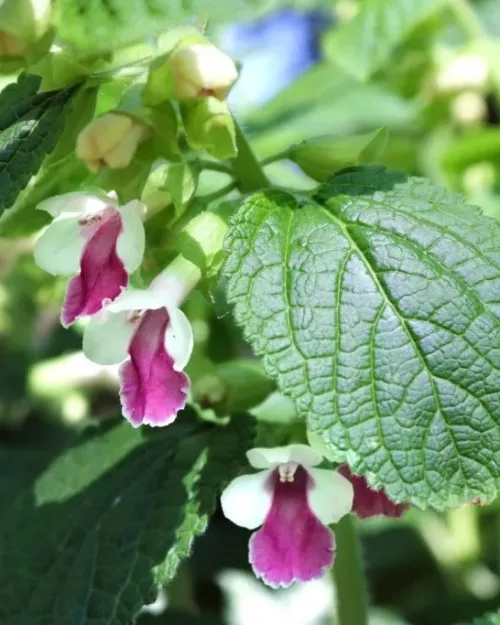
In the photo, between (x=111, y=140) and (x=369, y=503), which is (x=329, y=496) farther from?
(x=111, y=140)

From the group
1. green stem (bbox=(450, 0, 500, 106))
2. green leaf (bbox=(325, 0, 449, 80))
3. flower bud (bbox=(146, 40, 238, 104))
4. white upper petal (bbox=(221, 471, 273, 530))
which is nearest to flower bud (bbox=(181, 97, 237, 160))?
flower bud (bbox=(146, 40, 238, 104))

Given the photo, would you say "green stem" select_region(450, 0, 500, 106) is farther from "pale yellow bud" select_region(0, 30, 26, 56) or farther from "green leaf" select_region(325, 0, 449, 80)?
"pale yellow bud" select_region(0, 30, 26, 56)

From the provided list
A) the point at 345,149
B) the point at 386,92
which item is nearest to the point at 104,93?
the point at 345,149

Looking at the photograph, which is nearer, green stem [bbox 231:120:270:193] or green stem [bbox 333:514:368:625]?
green stem [bbox 231:120:270:193]


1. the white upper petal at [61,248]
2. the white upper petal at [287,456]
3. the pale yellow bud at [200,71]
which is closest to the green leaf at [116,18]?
the pale yellow bud at [200,71]

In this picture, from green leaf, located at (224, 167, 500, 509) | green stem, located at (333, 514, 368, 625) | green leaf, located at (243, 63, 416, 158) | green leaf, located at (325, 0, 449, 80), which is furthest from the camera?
green leaf, located at (243, 63, 416, 158)

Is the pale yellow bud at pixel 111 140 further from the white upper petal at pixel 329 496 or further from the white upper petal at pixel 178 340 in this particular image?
the white upper petal at pixel 329 496
